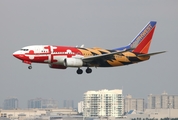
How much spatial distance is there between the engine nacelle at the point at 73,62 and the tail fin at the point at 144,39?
11.5 meters

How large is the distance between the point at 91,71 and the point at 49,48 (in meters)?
A: 7.80

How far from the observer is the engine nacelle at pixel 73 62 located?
101 metres

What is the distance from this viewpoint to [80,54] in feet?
336

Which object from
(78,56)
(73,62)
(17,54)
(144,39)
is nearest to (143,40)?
(144,39)

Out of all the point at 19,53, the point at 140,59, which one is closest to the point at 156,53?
the point at 140,59

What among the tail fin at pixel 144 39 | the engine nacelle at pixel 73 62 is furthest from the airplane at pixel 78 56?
the tail fin at pixel 144 39

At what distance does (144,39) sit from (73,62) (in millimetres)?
15585

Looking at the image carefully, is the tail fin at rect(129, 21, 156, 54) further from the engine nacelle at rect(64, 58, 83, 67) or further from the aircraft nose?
the aircraft nose

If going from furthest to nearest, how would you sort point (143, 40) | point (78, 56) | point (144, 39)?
point (144, 39) → point (143, 40) → point (78, 56)

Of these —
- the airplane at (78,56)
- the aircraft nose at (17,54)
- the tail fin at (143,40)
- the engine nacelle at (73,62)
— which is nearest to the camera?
the aircraft nose at (17,54)

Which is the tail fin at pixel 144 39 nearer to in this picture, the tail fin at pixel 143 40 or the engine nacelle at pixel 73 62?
the tail fin at pixel 143 40

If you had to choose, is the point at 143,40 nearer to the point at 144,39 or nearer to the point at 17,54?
the point at 144,39

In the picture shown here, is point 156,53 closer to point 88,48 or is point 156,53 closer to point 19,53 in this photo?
point 88,48

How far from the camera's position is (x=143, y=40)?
11150 centimetres
